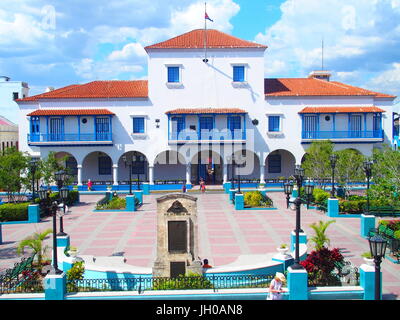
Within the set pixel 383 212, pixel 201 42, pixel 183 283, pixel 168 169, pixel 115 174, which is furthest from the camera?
pixel 168 169

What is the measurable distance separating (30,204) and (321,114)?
23902 millimetres

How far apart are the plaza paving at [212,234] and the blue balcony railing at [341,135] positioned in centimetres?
1034

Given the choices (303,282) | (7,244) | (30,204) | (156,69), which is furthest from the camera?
(156,69)

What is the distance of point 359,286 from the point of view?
12.2m

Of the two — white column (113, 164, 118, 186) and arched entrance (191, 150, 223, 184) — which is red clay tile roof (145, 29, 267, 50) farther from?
white column (113, 164, 118, 186)

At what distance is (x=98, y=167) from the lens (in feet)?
132

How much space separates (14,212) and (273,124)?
2169 centimetres

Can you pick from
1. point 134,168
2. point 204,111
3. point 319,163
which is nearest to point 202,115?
point 204,111

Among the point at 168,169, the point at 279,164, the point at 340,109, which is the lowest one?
the point at 168,169

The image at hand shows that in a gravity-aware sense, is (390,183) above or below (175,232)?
above

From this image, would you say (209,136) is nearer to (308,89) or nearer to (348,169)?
(308,89)

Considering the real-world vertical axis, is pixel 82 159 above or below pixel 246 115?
below
